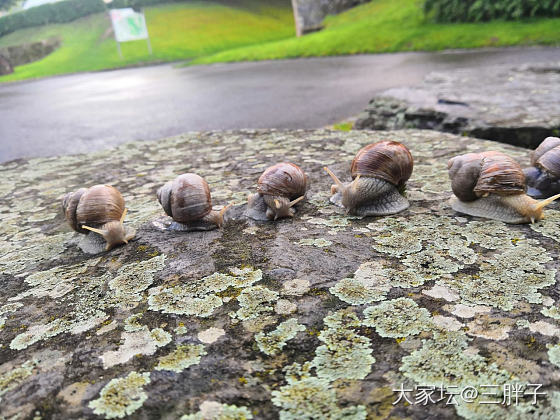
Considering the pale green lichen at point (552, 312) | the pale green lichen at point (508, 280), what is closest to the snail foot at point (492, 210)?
the pale green lichen at point (508, 280)

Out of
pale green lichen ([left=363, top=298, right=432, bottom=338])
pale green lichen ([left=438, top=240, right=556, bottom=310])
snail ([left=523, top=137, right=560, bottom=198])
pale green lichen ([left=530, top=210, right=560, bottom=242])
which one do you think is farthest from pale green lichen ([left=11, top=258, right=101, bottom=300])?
snail ([left=523, top=137, right=560, bottom=198])

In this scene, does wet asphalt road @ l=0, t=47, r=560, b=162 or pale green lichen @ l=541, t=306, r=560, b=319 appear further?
wet asphalt road @ l=0, t=47, r=560, b=162

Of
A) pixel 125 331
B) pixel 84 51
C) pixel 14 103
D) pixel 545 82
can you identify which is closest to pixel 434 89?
pixel 545 82

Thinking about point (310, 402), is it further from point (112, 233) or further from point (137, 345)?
point (112, 233)

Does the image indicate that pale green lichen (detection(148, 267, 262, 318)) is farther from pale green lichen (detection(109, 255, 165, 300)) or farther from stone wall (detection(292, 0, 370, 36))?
stone wall (detection(292, 0, 370, 36))

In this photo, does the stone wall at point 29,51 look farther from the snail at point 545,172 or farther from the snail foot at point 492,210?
the snail at point 545,172

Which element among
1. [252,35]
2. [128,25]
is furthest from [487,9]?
[252,35]
